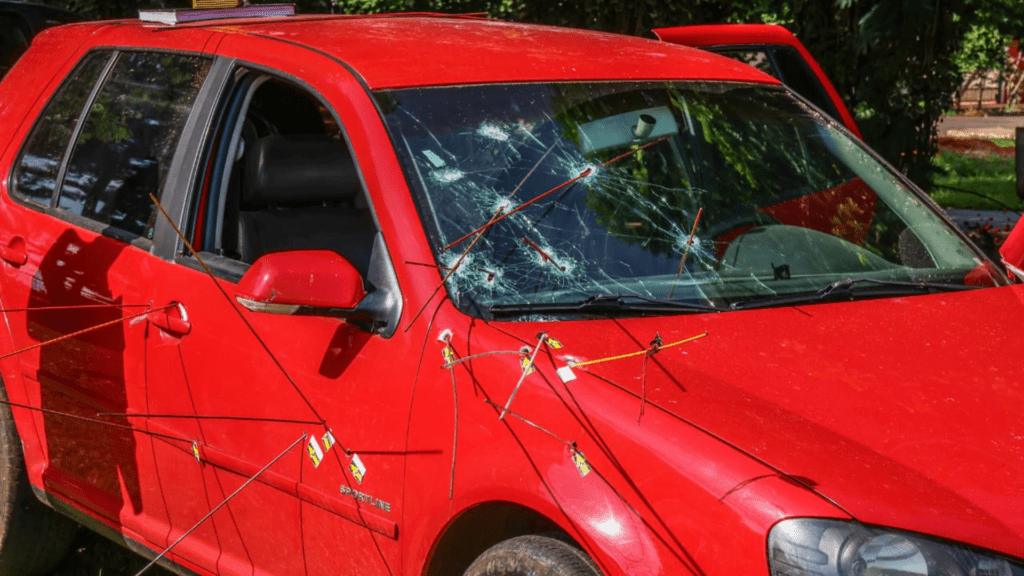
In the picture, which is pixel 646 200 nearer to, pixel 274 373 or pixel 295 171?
pixel 274 373

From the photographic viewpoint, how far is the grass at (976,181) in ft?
43.4

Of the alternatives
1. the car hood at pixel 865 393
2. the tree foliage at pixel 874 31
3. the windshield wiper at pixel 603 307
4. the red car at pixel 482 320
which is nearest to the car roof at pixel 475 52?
the red car at pixel 482 320

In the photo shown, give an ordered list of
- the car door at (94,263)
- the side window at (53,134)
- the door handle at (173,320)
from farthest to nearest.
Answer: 1. the side window at (53,134)
2. the car door at (94,263)
3. the door handle at (173,320)

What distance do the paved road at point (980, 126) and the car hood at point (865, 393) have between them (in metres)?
19.2

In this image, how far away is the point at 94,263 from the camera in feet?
13.8

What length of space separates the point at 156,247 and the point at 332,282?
1.15 meters

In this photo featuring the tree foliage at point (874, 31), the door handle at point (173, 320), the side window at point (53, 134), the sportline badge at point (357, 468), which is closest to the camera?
the sportline badge at point (357, 468)

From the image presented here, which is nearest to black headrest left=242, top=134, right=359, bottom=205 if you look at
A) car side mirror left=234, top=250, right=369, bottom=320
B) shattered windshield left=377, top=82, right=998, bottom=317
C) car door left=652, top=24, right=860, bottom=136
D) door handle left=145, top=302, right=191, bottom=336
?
door handle left=145, top=302, right=191, bottom=336

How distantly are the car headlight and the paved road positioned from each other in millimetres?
20035

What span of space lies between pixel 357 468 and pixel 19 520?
2.13 metres

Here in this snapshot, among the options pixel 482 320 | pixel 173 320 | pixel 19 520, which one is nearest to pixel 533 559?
pixel 482 320

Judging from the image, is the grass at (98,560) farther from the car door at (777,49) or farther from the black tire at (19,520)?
the car door at (777,49)

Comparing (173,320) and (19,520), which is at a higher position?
(173,320)

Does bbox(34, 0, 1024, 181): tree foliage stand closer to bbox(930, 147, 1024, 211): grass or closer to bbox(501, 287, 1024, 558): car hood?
bbox(930, 147, 1024, 211): grass
